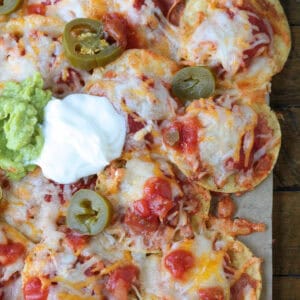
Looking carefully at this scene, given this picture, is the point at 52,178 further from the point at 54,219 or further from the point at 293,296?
the point at 293,296

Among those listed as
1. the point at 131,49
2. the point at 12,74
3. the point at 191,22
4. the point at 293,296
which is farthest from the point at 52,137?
the point at 293,296

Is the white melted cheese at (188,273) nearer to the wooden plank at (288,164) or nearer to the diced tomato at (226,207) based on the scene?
the diced tomato at (226,207)

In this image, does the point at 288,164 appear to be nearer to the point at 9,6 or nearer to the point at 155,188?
the point at 155,188

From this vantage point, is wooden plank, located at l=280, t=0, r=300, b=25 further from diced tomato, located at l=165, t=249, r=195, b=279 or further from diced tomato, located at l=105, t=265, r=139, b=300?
diced tomato, located at l=105, t=265, r=139, b=300

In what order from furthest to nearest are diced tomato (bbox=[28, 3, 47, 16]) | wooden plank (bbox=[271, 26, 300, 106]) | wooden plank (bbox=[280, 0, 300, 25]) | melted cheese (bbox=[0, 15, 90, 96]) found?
wooden plank (bbox=[280, 0, 300, 25])
wooden plank (bbox=[271, 26, 300, 106])
diced tomato (bbox=[28, 3, 47, 16])
melted cheese (bbox=[0, 15, 90, 96])

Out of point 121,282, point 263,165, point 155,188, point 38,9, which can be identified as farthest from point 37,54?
point 263,165

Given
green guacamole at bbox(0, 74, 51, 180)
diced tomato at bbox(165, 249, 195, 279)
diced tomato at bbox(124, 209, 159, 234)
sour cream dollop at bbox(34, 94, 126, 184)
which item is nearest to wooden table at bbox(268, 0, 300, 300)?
diced tomato at bbox(165, 249, 195, 279)
